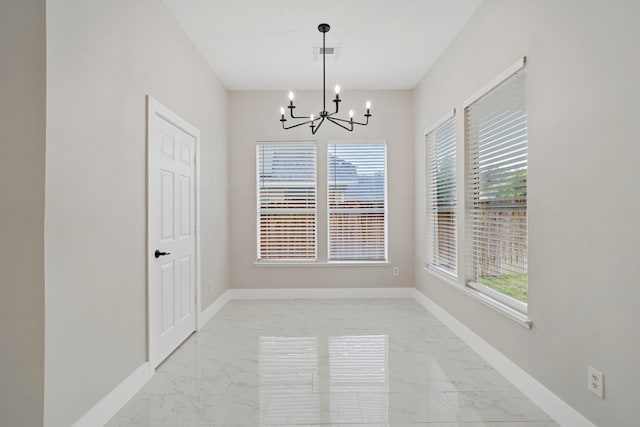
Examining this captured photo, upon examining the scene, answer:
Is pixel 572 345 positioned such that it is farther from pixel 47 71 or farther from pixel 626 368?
pixel 47 71

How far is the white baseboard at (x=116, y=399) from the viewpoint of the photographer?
2.00m

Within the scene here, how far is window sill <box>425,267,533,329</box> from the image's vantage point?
240cm

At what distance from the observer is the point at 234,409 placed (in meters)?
2.26

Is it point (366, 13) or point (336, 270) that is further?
point (336, 270)

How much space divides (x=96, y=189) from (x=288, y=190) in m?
3.20

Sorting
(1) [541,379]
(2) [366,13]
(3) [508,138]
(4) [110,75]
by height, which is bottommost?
(1) [541,379]

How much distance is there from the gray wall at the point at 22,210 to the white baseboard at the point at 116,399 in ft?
1.23

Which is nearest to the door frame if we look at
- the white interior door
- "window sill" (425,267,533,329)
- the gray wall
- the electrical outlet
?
the white interior door

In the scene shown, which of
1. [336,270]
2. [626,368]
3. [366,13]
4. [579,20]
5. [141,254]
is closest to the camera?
[626,368]

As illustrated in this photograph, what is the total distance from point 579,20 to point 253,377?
3.05 metres

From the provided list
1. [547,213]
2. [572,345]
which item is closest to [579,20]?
[547,213]

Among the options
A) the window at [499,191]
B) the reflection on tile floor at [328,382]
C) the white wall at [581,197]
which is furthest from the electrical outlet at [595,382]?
the window at [499,191]

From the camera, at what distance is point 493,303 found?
109 inches

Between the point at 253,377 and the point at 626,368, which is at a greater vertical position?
the point at 626,368
